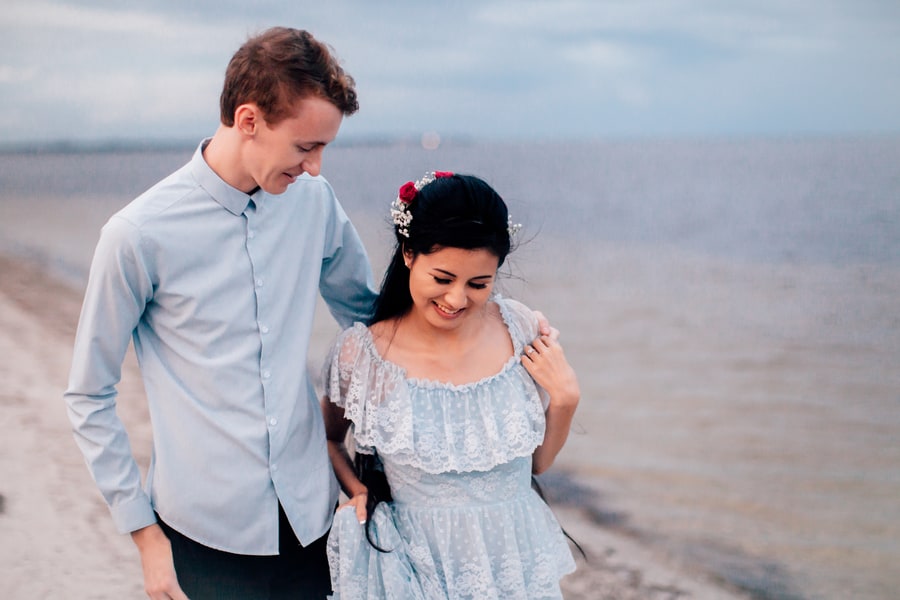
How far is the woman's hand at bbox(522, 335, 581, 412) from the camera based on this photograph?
2.12 meters

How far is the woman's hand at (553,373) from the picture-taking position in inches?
83.4

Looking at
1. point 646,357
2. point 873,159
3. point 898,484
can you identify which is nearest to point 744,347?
point 646,357

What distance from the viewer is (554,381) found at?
Result: 213 cm

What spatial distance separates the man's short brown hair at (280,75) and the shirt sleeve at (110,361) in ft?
1.22

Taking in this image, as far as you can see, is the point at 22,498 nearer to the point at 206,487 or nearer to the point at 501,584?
the point at 206,487

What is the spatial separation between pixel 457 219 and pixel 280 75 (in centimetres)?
52

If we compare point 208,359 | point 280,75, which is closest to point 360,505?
point 208,359

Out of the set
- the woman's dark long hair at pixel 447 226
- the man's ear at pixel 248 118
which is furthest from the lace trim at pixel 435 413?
the man's ear at pixel 248 118

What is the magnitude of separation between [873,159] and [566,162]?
1056 centimetres

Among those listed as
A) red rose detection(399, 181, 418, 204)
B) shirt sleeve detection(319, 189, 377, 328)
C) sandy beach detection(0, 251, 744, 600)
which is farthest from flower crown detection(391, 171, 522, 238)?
sandy beach detection(0, 251, 744, 600)

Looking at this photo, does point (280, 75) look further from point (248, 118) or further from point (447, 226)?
point (447, 226)

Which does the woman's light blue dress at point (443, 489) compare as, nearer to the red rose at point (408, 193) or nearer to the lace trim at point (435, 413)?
the lace trim at point (435, 413)

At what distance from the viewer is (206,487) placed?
1984 mm

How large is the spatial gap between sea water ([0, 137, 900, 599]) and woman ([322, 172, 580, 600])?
0.41 metres
